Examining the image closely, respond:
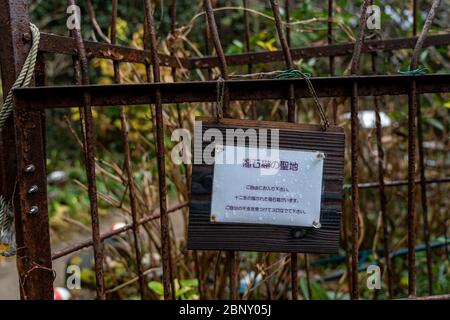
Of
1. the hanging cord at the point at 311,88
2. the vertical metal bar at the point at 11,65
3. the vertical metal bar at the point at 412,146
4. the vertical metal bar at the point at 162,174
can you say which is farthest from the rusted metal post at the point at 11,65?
the vertical metal bar at the point at 412,146

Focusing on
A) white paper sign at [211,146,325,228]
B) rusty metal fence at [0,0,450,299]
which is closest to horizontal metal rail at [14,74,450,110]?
rusty metal fence at [0,0,450,299]

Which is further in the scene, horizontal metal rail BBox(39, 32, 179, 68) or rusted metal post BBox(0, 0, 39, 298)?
horizontal metal rail BBox(39, 32, 179, 68)

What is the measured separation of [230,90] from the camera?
121cm

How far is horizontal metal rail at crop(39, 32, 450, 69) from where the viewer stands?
4.58ft

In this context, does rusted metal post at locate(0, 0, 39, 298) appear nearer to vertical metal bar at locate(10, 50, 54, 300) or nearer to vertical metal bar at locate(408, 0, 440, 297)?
vertical metal bar at locate(10, 50, 54, 300)

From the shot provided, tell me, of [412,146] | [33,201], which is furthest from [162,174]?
[412,146]

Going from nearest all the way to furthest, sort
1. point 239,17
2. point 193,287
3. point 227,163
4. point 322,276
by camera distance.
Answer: point 227,163 → point 193,287 → point 322,276 → point 239,17

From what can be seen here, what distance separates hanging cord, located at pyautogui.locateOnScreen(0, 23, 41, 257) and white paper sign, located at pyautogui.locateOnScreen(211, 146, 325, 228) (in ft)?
1.73

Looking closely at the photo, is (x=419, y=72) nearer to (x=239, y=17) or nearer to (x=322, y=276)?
(x=322, y=276)

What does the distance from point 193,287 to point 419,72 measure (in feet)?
5.16

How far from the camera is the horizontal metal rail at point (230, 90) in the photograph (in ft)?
3.92

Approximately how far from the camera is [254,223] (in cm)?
118

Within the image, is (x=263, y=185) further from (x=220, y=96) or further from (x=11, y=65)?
(x=11, y=65)

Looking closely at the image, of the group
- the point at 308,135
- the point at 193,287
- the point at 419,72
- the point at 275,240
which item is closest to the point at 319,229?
the point at 275,240
